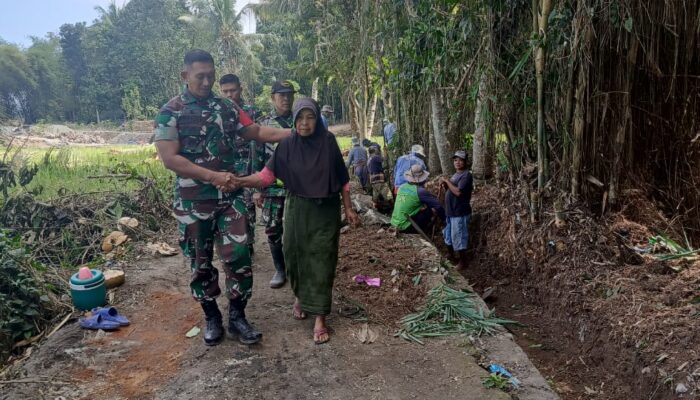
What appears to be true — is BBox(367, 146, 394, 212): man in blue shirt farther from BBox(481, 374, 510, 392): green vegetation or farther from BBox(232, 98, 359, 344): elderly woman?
BBox(481, 374, 510, 392): green vegetation

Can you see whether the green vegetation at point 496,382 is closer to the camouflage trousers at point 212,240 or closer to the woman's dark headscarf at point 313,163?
the woman's dark headscarf at point 313,163

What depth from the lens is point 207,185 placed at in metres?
3.04

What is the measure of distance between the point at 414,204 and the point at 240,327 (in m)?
3.02

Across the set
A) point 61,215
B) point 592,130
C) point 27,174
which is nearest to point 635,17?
point 592,130

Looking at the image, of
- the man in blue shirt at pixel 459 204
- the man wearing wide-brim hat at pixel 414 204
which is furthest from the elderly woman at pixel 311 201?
the man in blue shirt at pixel 459 204

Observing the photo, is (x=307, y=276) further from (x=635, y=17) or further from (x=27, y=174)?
(x=27, y=174)

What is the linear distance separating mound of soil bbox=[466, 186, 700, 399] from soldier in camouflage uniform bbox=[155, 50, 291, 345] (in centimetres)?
251

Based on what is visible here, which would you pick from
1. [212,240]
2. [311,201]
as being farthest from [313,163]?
[212,240]

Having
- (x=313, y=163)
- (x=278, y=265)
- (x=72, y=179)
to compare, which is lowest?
(x=278, y=265)

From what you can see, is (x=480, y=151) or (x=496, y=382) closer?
(x=496, y=382)

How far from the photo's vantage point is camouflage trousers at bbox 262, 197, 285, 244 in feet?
13.4

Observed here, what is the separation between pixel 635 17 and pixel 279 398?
4044mm

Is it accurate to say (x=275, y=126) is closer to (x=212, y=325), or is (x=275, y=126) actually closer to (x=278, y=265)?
(x=278, y=265)

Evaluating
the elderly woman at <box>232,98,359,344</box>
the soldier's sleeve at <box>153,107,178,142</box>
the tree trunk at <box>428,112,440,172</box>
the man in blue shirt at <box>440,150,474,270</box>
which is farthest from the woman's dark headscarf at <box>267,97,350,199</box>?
the tree trunk at <box>428,112,440,172</box>
